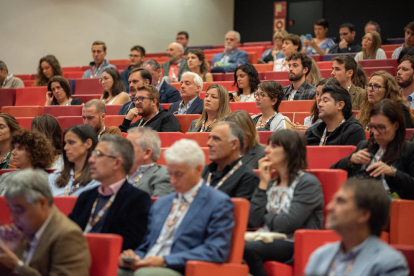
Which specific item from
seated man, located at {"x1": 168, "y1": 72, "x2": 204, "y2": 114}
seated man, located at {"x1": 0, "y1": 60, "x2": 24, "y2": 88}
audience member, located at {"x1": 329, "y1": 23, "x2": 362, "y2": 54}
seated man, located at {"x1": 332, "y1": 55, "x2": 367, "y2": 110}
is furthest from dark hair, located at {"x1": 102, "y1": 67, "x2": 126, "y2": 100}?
audience member, located at {"x1": 329, "y1": 23, "x2": 362, "y2": 54}

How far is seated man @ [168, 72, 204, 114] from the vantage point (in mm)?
3963

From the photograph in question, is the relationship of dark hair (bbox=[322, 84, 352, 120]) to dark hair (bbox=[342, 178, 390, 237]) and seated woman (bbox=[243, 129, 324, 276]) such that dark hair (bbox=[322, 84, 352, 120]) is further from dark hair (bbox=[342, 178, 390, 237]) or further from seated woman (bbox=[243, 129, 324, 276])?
dark hair (bbox=[342, 178, 390, 237])

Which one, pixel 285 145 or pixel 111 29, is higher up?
pixel 111 29

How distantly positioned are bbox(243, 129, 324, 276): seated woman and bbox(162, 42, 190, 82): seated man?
3.69 m

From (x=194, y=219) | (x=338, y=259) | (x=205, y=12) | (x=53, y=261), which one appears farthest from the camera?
(x=205, y=12)

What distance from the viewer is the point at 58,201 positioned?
2.17 meters

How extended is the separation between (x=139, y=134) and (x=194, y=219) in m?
0.71

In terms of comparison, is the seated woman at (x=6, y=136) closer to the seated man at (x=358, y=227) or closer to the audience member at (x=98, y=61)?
the seated man at (x=358, y=227)

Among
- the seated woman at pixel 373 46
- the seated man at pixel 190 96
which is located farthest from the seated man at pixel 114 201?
the seated woman at pixel 373 46

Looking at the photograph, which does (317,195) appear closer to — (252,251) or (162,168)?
(252,251)

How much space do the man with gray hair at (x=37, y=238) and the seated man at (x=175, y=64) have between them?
4.10 meters

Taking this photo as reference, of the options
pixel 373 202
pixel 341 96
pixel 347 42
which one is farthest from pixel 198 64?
pixel 373 202

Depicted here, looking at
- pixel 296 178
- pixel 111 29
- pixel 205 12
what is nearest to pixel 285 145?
pixel 296 178

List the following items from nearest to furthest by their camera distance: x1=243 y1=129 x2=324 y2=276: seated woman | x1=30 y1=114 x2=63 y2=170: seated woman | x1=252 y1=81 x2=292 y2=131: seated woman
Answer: x1=243 y1=129 x2=324 y2=276: seated woman
x1=30 y1=114 x2=63 y2=170: seated woman
x1=252 y1=81 x2=292 y2=131: seated woman
